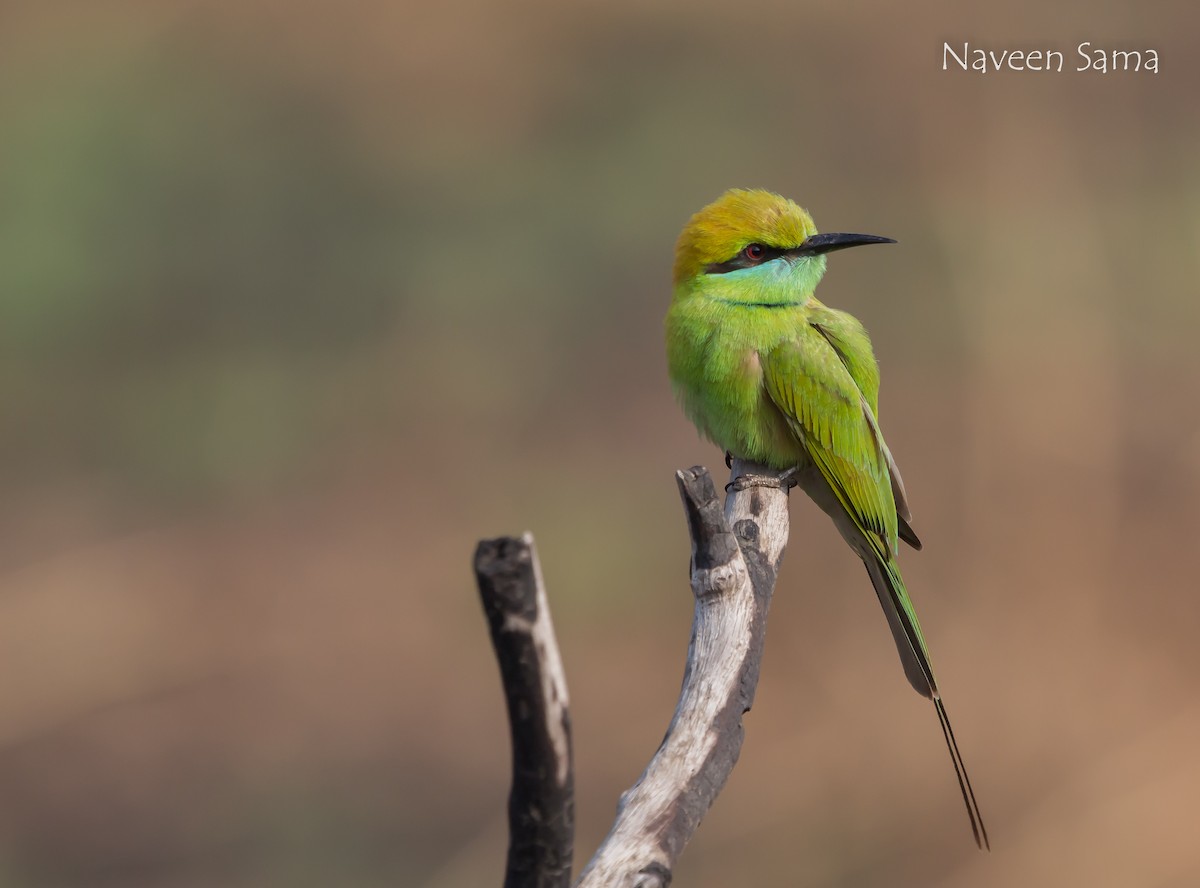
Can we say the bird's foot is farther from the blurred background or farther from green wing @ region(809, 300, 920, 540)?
the blurred background

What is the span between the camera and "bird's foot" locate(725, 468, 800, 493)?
290 cm

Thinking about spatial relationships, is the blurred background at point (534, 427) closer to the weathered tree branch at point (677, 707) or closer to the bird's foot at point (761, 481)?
the bird's foot at point (761, 481)

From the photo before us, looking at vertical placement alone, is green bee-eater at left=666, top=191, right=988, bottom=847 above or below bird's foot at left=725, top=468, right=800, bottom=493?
above

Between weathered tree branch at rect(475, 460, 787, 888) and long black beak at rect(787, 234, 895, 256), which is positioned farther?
long black beak at rect(787, 234, 895, 256)

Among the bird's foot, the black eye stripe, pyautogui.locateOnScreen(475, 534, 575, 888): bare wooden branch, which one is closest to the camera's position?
pyautogui.locateOnScreen(475, 534, 575, 888): bare wooden branch

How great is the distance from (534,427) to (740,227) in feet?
10.1

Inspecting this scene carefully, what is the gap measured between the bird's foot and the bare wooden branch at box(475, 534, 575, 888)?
166cm

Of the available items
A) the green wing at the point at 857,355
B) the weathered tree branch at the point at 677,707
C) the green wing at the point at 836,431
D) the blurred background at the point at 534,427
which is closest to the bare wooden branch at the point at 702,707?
the weathered tree branch at the point at 677,707

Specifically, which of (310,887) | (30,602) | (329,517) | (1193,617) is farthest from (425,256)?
(1193,617)

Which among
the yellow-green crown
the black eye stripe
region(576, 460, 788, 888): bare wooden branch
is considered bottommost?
region(576, 460, 788, 888): bare wooden branch

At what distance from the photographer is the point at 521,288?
6.72m

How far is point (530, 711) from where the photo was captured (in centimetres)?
122

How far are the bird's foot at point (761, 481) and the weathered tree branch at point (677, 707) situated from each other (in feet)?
0.88

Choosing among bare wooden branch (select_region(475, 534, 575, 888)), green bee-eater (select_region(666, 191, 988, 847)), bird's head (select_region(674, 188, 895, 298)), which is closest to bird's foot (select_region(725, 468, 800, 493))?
green bee-eater (select_region(666, 191, 988, 847))
